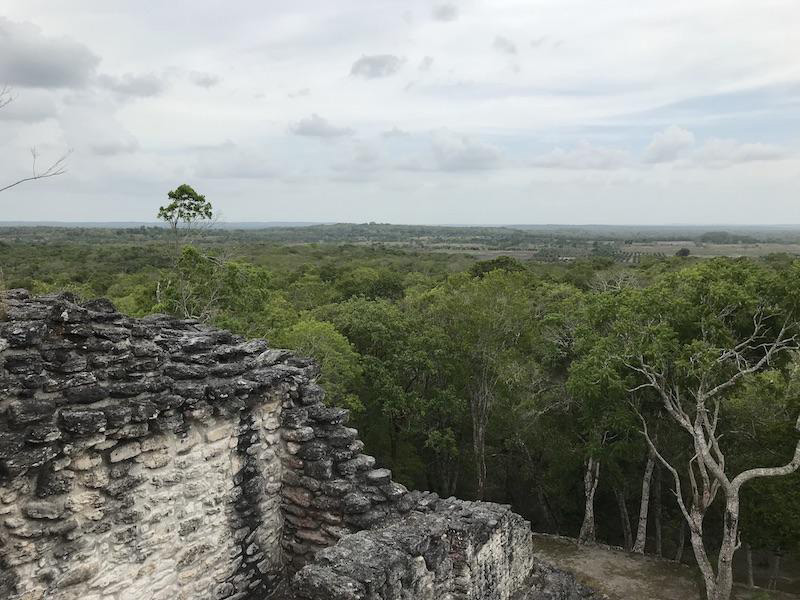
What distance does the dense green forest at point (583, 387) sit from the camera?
11.0 metres

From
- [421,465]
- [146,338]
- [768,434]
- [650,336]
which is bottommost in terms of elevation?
[421,465]

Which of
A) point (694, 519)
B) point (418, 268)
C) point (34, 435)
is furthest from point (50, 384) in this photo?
point (418, 268)

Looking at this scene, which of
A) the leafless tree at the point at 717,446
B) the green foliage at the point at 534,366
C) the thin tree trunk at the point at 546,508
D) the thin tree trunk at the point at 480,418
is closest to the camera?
the leafless tree at the point at 717,446

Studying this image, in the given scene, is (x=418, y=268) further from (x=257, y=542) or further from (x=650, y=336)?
(x=257, y=542)

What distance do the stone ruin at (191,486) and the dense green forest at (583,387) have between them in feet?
19.0

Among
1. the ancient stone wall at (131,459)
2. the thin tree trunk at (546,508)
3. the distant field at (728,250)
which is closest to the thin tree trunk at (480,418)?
the thin tree trunk at (546,508)

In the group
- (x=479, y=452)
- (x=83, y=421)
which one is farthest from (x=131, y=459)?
(x=479, y=452)

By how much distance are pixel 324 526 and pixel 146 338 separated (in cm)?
329

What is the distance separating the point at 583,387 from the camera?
11.9 m

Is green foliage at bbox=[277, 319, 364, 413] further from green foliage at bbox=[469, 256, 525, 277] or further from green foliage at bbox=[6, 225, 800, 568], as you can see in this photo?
green foliage at bbox=[469, 256, 525, 277]

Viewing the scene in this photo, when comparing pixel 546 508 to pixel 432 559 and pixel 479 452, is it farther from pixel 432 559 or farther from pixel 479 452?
pixel 432 559

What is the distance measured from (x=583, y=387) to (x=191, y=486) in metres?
8.91

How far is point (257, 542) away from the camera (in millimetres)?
6656

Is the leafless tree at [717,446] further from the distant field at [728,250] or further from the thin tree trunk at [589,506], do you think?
the distant field at [728,250]
